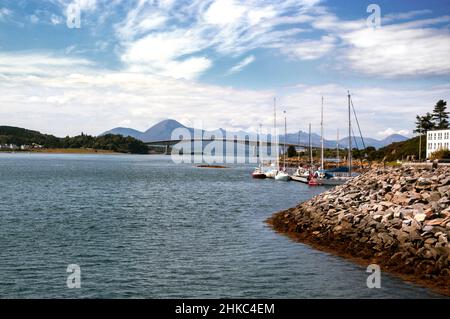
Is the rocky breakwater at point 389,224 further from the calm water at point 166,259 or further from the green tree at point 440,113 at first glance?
the green tree at point 440,113

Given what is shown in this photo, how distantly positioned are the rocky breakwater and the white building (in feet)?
206

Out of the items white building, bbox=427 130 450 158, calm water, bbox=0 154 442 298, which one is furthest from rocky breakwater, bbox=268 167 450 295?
white building, bbox=427 130 450 158

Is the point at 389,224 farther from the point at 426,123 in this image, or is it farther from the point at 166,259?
the point at 426,123

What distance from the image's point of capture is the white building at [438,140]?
95062mm

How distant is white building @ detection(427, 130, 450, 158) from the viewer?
95062mm

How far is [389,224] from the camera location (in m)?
26.2

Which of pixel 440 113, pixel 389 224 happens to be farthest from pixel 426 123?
pixel 389 224

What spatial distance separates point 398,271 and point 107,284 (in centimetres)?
1307

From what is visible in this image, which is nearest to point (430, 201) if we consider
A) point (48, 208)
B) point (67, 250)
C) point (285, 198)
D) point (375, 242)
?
point (375, 242)

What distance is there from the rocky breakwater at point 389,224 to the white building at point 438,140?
62644mm

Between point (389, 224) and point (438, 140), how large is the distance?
81193 millimetres

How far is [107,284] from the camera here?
66.9 ft

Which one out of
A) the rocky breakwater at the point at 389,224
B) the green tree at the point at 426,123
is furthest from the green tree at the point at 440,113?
the rocky breakwater at the point at 389,224

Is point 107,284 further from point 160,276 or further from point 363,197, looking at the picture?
point 363,197
